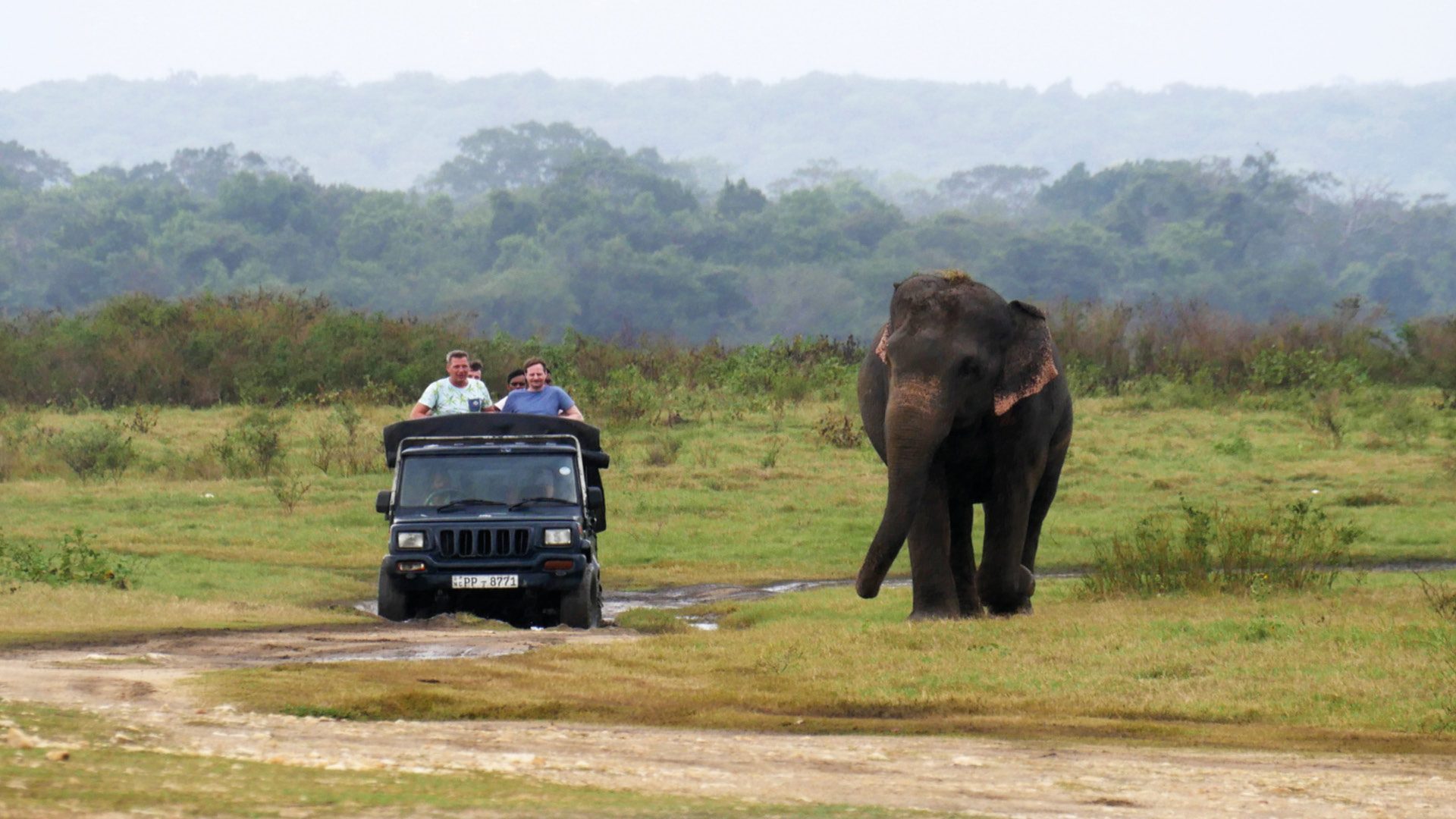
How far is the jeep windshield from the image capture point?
15594 mm

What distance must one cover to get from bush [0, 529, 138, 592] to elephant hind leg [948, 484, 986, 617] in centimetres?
711

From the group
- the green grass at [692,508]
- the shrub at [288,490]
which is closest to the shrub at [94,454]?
the green grass at [692,508]

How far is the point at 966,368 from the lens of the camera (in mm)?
12992

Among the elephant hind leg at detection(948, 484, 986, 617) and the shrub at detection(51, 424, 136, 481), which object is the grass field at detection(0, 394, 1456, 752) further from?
the elephant hind leg at detection(948, 484, 986, 617)

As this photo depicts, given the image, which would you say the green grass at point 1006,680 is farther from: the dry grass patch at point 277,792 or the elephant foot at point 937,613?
the dry grass patch at point 277,792

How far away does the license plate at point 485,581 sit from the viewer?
15.1 metres

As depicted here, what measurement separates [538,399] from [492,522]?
2.22m

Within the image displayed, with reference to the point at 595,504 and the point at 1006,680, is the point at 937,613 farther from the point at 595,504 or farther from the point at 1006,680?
the point at 595,504

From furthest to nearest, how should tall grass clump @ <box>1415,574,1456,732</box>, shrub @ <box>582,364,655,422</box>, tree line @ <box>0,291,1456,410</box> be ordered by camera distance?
tree line @ <box>0,291,1456,410</box> < shrub @ <box>582,364,655,422</box> < tall grass clump @ <box>1415,574,1456,732</box>

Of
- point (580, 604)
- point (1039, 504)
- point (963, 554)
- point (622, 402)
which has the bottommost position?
point (580, 604)

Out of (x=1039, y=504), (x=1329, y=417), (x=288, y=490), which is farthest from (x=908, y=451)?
(x=1329, y=417)

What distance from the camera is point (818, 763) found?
772 cm

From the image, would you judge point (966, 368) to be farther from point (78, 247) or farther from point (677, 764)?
point (78, 247)

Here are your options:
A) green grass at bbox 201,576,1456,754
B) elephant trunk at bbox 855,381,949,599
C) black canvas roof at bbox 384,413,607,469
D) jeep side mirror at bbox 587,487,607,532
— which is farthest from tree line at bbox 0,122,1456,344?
green grass at bbox 201,576,1456,754
